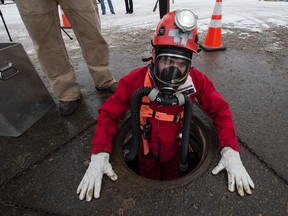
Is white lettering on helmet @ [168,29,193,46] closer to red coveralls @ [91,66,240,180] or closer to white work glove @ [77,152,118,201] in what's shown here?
red coveralls @ [91,66,240,180]

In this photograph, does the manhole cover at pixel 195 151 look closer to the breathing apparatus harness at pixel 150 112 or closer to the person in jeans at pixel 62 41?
the breathing apparatus harness at pixel 150 112

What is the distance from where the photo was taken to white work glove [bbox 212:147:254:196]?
4.52 ft

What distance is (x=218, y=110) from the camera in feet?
5.42

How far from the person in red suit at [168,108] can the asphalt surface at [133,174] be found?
90mm

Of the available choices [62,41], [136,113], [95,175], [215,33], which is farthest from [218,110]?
[215,33]

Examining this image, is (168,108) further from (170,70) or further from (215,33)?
(215,33)

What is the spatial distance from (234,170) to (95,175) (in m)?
1.04

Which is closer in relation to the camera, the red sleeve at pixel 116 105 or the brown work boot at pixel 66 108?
the red sleeve at pixel 116 105

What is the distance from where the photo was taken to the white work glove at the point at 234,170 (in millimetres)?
1379

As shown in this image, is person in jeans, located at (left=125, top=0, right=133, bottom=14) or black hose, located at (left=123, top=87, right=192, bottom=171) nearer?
black hose, located at (left=123, top=87, right=192, bottom=171)

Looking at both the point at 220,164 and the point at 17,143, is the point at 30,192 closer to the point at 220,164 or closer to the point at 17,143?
the point at 17,143

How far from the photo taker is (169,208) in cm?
131

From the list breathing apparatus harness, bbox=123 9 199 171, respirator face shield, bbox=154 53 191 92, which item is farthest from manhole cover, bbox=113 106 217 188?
respirator face shield, bbox=154 53 191 92

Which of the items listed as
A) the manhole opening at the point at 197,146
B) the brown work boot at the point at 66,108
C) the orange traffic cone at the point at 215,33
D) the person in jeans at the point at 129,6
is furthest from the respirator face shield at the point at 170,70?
the person in jeans at the point at 129,6
